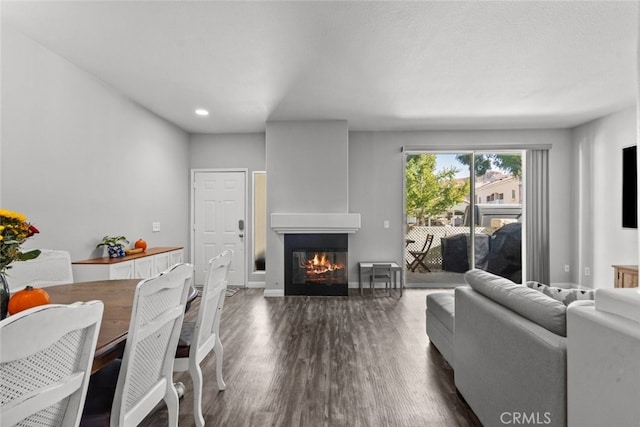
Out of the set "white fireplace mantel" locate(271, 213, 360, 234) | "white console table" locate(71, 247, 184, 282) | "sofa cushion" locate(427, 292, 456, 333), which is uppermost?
"white fireplace mantel" locate(271, 213, 360, 234)

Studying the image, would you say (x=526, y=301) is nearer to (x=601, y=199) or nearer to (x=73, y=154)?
(x=73, y=154)

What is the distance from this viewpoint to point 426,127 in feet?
18.1

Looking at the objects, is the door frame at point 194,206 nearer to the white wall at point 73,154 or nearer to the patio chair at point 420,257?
the white wall at point 73,154

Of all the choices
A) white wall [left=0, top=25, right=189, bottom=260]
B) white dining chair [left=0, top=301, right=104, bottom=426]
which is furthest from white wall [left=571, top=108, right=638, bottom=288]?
white wall [left=0, top=25, right=189, bottom=260]

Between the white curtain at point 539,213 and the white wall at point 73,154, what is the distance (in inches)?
231

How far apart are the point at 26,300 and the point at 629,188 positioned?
6.14 metres

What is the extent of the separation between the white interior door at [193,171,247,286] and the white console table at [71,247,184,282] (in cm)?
136

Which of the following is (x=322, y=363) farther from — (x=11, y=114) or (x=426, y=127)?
(x=426, y=127)

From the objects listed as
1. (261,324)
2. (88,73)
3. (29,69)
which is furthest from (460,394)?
(88,73)

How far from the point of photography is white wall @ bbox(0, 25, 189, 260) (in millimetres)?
2701

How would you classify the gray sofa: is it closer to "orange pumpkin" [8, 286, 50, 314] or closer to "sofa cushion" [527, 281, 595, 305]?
"sofa cushion" [527, 281, 595, 305]

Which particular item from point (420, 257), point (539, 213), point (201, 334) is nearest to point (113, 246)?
point (201, 334)

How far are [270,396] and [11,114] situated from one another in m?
2.93

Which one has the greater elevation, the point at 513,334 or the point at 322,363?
the point at 513,334
